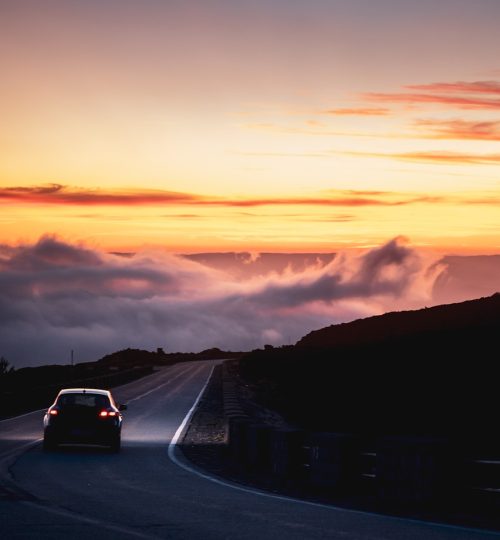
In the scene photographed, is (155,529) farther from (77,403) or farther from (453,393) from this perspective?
(453,393)

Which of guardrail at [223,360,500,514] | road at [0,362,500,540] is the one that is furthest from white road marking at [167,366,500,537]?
guardrail at [223,360,500,514]

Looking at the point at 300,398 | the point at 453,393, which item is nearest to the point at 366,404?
the point at 300,398

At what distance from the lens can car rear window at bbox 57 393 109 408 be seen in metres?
29.1

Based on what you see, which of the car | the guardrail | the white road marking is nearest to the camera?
the white road marking

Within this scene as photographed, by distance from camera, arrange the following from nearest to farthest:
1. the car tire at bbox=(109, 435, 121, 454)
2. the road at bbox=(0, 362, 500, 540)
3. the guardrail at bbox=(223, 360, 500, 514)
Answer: the road at bbox=(0, 362, 500, 540)
the guardrail at bbox=(223, 360, 500, 514)
the car tire at bbox=(109, 435, 121, 454)

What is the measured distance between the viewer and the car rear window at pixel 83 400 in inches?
1147

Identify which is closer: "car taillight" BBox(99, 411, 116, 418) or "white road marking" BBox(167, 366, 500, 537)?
"white road marking" BBox(167, 366, 500, 537)

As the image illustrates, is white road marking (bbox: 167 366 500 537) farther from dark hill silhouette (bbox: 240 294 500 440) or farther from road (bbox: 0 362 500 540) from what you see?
dark hill silhouette (bbox: 240 294 500 440)

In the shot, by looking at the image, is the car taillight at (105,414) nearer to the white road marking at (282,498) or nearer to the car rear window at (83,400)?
the car rear window at (83,400)

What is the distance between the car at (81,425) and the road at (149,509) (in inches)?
36.6

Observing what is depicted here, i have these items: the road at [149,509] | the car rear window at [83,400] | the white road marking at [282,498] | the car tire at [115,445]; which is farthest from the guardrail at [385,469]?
the car rear window at [83,400]

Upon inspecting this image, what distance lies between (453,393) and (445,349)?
33083 millimetres

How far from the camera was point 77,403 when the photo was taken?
29234mm

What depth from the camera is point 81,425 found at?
28656 mm
